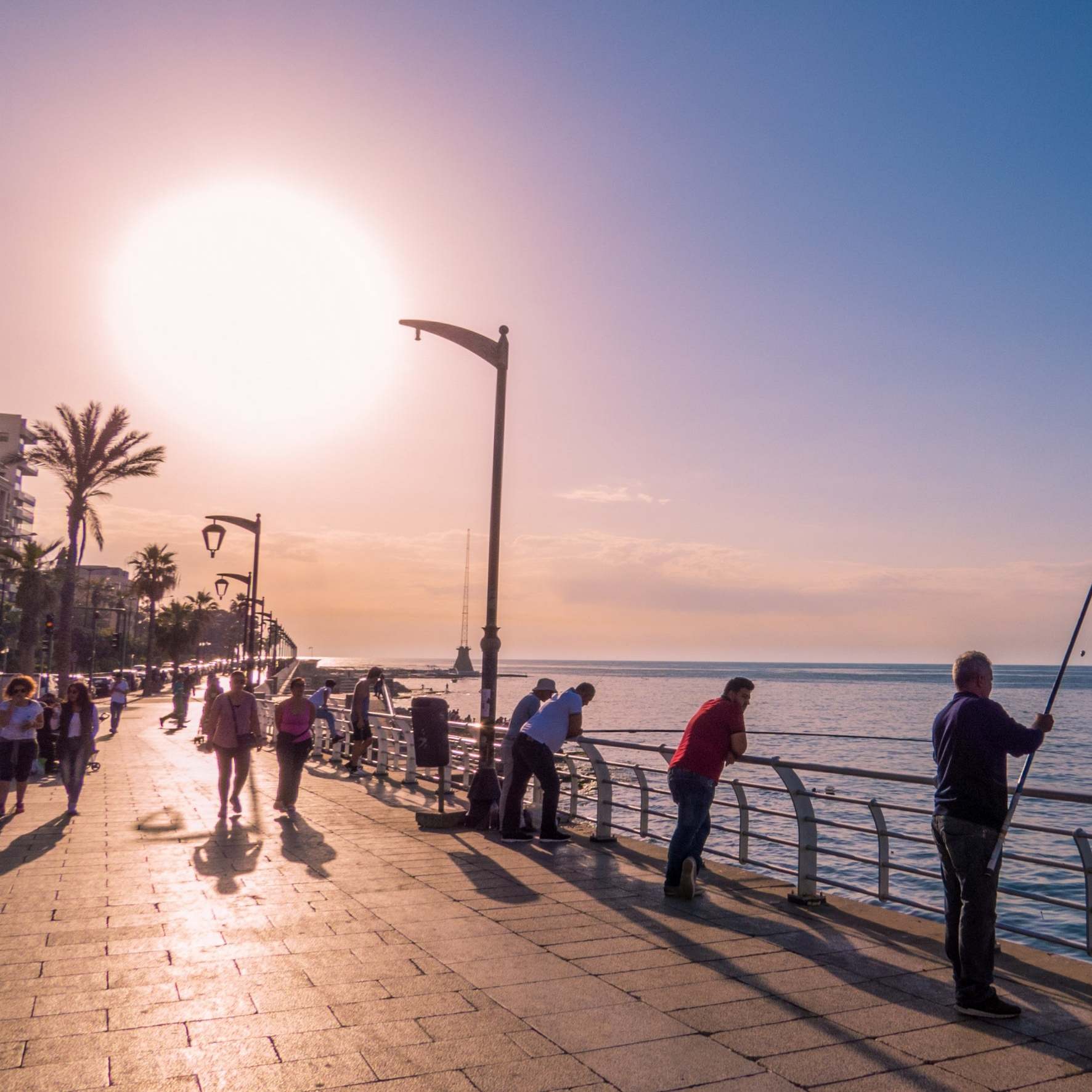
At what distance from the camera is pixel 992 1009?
505cm

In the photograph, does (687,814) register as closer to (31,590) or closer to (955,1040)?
(955,1040)

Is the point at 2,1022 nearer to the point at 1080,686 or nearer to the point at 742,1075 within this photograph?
the point at 742,1075

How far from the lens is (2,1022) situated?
4859mm

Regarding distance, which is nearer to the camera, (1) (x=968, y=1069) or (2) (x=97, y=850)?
(1) (x=968, y=1069)

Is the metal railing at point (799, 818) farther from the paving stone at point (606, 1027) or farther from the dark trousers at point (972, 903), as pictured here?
the paving stone at point (606, 1027)

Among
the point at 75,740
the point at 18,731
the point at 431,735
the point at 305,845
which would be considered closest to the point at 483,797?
the point at 431,735

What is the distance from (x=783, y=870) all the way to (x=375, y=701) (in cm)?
1842

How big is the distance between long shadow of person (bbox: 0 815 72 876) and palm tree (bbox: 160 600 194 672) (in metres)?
85.8

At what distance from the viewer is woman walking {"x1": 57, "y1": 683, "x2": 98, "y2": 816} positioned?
12.6 meters

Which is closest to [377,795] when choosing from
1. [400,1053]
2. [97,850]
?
[97,850]

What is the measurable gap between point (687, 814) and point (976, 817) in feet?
9.48

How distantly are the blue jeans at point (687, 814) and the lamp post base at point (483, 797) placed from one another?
375 centimetres

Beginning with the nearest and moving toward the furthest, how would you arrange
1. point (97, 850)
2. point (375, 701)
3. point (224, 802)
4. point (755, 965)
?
1. point (755, 965)
2. point (97, 850)
3. point (224, 802)
4. point (375, 701)

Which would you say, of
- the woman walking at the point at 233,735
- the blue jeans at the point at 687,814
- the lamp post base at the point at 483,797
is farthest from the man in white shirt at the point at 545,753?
the woman walking at the point at 233,735
